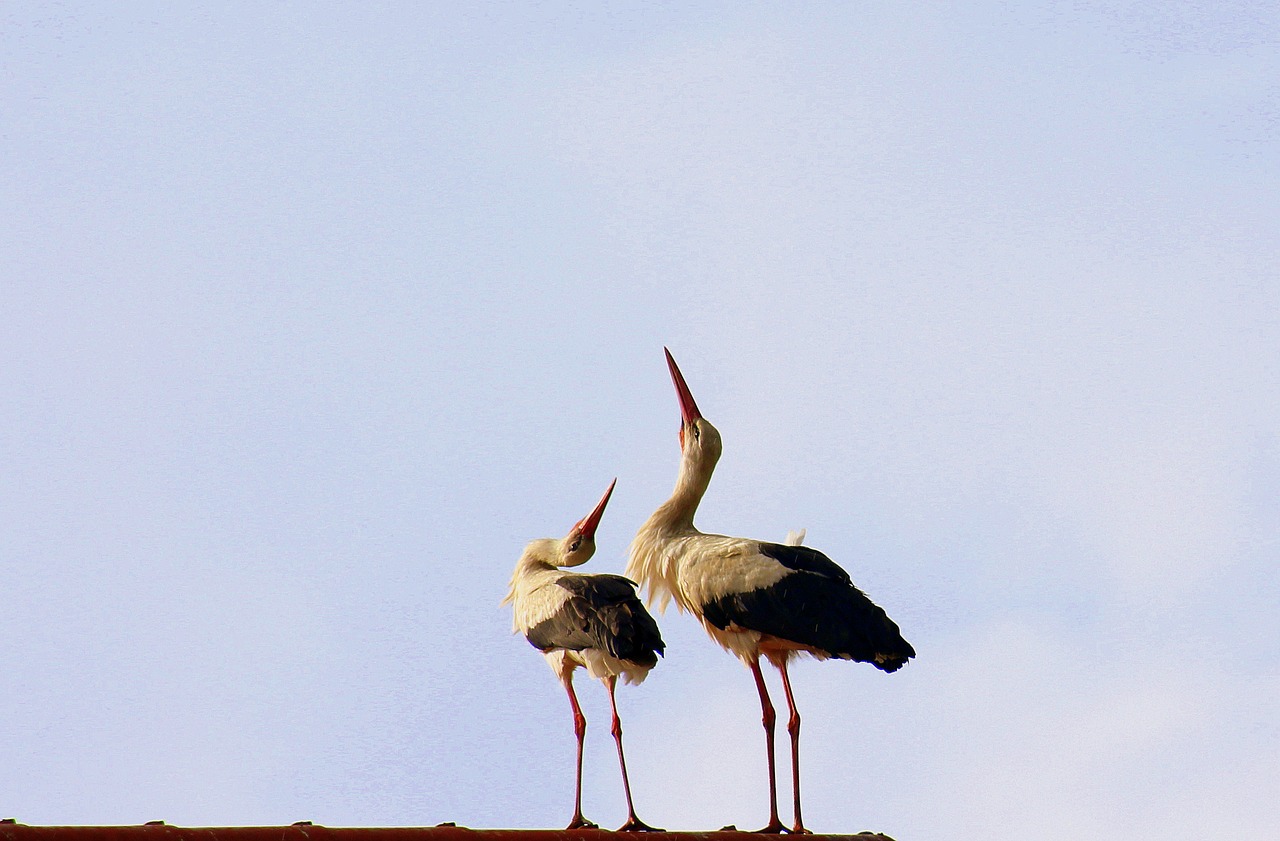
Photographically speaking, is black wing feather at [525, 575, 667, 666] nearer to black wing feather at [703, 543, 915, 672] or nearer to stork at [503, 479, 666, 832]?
stork at [503, 479, 666, 832]

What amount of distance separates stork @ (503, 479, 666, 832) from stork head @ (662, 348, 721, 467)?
1.10 metres

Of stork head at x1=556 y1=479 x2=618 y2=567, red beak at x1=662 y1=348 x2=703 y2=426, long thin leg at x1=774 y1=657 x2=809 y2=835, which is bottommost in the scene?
long thin leg at x1=774 y1=657 x2=809 y2=835

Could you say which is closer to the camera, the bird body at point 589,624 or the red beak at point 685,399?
the bird body at point 589,624

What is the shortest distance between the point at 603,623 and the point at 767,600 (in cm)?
90

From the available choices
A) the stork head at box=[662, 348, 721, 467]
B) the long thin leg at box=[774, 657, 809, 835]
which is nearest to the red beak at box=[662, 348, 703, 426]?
the stork head at box=[662, 348, 721, 467]

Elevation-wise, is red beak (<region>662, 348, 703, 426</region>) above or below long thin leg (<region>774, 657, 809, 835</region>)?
above

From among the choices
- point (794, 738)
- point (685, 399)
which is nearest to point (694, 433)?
point (685, 399)

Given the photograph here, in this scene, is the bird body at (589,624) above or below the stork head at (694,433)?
below

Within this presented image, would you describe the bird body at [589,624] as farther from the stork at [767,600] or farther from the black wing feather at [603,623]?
the stork at [767,600]

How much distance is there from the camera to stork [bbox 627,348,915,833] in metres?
9.38

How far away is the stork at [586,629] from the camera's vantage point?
9297 mm

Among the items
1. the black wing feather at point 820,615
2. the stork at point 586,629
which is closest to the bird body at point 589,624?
the stork at point 586,629

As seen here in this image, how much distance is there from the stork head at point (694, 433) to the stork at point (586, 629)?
1099 mm

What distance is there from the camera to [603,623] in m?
9.38
